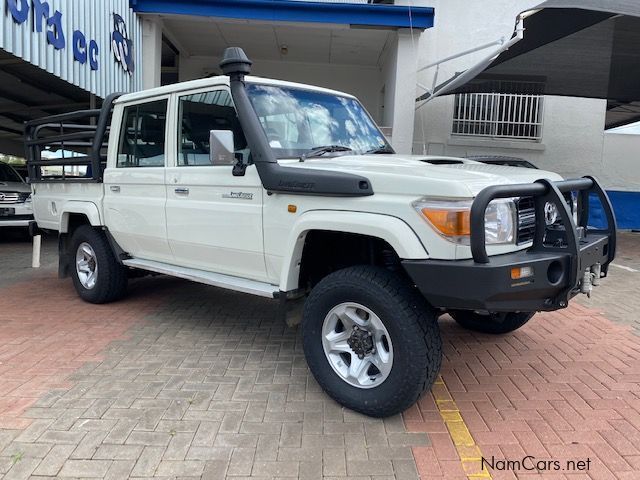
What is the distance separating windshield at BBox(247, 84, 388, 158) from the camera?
3.76 m

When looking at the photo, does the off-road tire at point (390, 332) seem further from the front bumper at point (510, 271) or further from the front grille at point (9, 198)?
the front grille at point (9, 198)

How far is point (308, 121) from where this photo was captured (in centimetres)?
404

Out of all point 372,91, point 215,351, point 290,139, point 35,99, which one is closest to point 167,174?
point 290,139

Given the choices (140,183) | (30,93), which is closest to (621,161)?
(140,183)

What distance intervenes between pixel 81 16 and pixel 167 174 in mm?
5233

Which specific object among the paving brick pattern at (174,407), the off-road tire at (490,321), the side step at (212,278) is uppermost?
the side step at (212,278)

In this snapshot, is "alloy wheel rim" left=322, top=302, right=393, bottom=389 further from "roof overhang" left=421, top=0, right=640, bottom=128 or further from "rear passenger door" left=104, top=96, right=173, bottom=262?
"roof overhang" left=421, top=0, right=640, bottom=128

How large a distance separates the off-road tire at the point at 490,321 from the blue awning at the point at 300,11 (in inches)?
284

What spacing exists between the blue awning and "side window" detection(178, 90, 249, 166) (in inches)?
255

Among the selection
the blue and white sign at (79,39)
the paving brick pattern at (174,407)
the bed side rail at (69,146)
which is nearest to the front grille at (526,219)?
the paving brick pattern at (174,407)

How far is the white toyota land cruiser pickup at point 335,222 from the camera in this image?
110 inches

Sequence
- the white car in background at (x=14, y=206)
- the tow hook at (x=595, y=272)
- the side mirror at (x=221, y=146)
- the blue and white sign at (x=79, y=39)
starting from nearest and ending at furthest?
the tow hook at (x=595, y=272), the side mirror at (x=221, y=146), the blue and white sign at (x=79, y=39), the white car in background at (x=14, y=206)

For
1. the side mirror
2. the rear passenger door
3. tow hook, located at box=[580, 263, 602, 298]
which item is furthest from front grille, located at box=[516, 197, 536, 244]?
the rear passenger door

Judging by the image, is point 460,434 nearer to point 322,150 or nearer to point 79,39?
point 322,150
